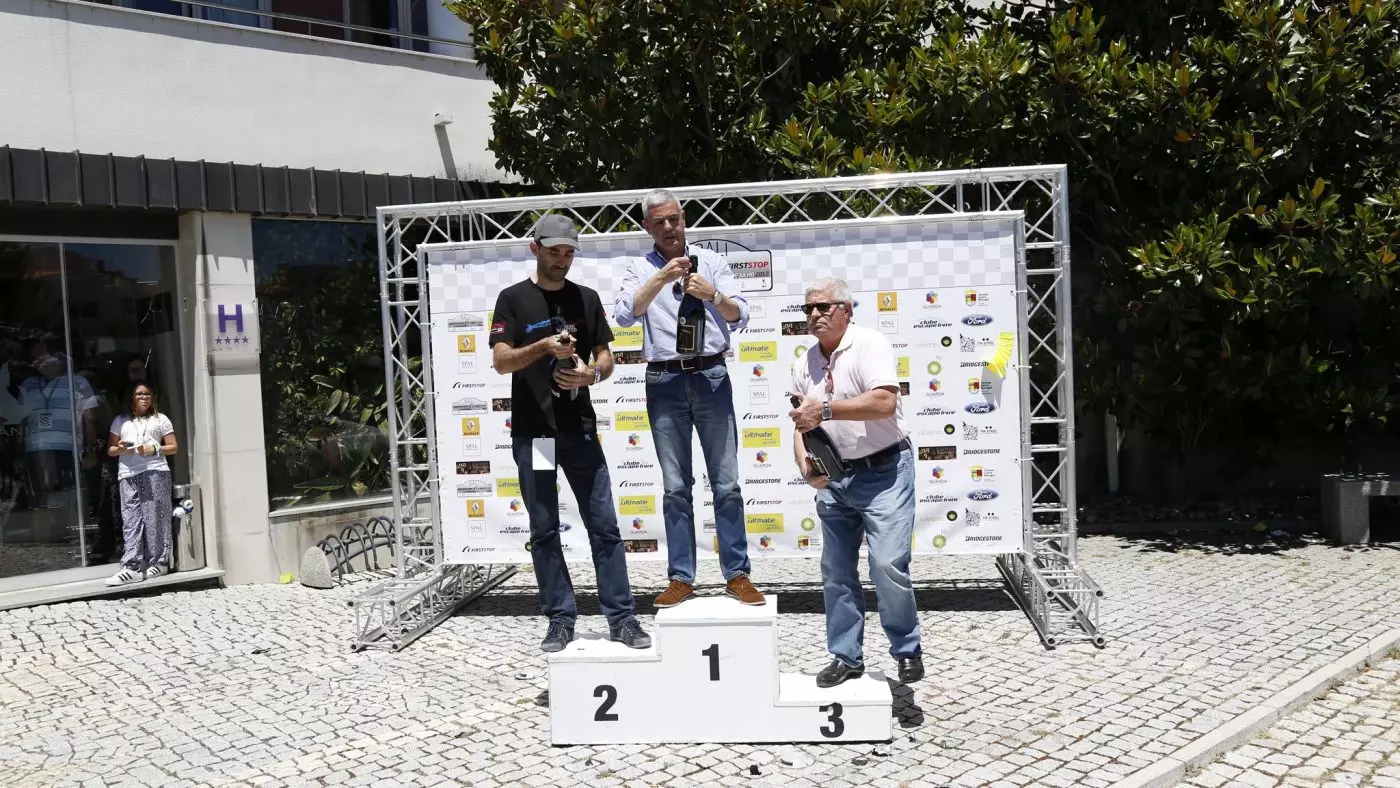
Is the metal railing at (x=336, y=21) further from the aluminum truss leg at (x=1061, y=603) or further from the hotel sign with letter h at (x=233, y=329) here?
the aluminum truss leg at (x=1061, y=603)

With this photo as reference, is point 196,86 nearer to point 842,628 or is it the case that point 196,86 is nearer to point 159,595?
point 159,595

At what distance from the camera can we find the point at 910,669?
17.7ft

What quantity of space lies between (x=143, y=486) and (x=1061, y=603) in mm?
7486

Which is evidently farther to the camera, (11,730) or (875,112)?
(875,112)

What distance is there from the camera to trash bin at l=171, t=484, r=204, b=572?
9859mm

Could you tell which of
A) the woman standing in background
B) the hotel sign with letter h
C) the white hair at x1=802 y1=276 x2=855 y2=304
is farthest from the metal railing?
the white hair at x1=802 y1=276 x2=855 y2=304

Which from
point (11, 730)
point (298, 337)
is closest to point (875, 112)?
point (298, 337)

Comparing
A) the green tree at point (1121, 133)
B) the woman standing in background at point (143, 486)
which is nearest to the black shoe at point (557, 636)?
the green tree at point (1121, 133)

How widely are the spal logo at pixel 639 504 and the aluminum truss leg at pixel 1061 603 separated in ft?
8.41

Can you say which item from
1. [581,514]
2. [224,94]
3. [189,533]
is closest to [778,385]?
[581,514]

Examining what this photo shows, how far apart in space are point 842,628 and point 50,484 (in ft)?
24.7

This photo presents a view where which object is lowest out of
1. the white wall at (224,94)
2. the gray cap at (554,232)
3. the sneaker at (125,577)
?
the sneaker at (125,577)

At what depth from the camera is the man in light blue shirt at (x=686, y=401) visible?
6.03 meters

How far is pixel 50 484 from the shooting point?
31.1 ft
